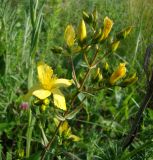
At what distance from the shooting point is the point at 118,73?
1298 millimetres

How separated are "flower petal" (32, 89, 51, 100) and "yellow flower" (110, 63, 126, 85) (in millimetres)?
215

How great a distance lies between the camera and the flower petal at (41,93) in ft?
4.29

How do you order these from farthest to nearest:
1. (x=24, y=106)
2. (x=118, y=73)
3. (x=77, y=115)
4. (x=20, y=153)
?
(x=77, y=115)
(x=24, y=106)
(x=20, y=153)
(x=118, y=73)

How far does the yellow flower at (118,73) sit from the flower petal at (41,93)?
21cm

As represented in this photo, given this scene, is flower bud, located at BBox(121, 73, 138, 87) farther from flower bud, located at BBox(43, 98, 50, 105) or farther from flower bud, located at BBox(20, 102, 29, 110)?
flower bud, located at BBox(20, 102, 29, 110)

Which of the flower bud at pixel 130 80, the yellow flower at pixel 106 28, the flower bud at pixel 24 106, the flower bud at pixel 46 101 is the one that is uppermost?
the yellow flower at pixel 106 28

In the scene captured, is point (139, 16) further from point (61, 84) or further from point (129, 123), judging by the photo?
point (61, 84)

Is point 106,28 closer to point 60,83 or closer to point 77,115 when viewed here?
point 60,83

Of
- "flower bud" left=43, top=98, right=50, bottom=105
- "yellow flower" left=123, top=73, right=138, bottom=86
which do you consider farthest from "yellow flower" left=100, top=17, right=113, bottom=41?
"flower bud" left=43, top=98, right=50, bottom=105

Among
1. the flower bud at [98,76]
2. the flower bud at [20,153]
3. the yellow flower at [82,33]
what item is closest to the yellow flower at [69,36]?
the yellow flower at [82,33]

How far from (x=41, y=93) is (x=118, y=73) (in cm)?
26

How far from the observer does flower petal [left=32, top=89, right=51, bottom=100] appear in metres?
1.31

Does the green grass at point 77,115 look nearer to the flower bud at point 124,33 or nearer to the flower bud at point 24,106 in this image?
the flower bud at point 24,106

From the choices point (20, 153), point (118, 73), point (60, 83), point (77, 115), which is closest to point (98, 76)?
point (118, 73)
